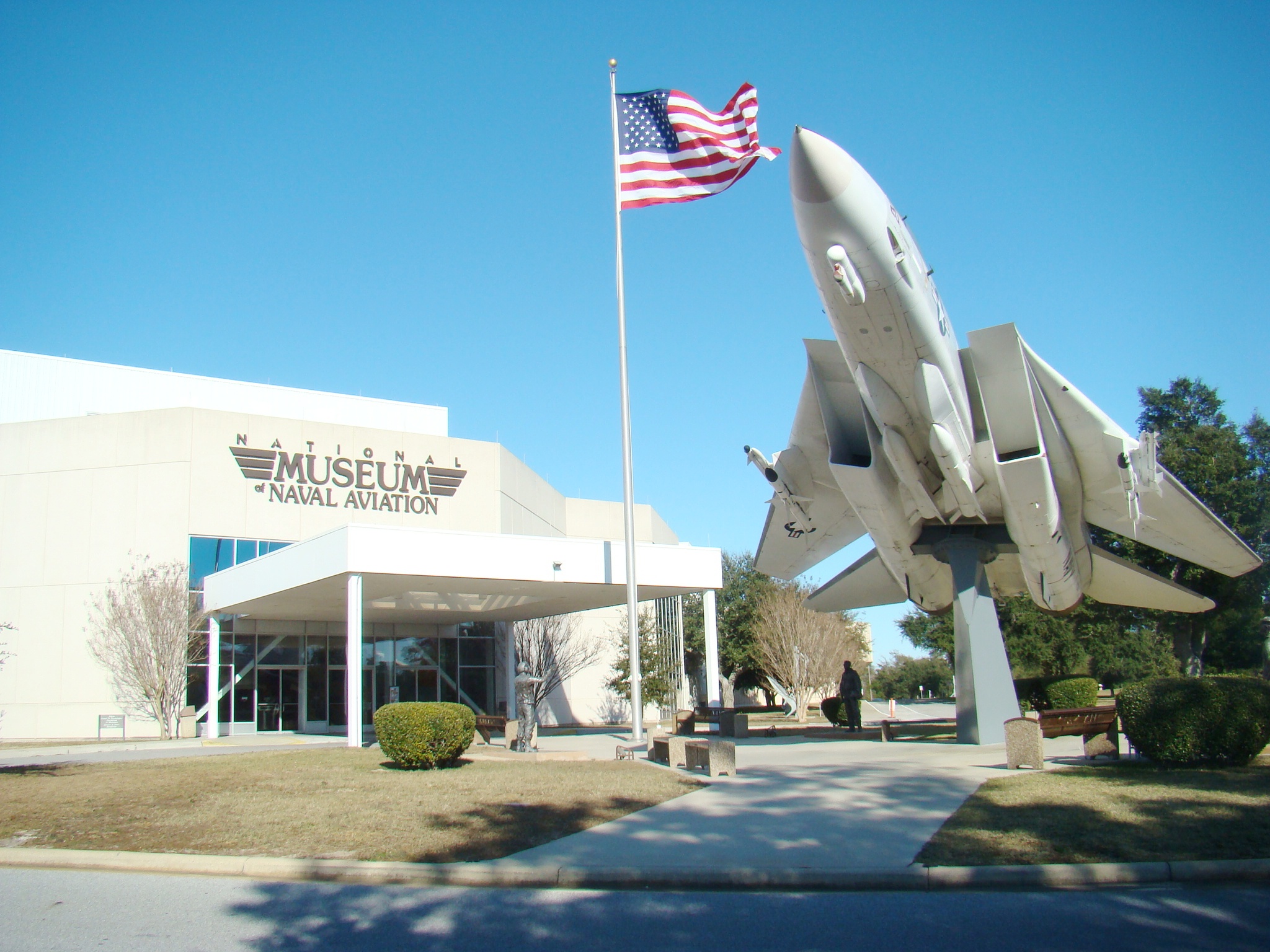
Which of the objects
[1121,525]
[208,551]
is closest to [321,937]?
[1121,525]

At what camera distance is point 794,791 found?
11.0 meters

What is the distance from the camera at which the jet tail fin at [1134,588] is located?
776 inches

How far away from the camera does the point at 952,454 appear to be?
1432 cm

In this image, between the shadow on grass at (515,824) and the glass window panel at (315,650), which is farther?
the glass window panel at (315,650)

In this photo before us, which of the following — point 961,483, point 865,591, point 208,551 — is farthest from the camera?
A: point 208,551

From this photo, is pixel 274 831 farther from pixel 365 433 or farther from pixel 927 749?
pixel 365 433

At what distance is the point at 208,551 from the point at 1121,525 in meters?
27.2

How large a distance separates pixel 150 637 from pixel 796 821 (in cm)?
2611

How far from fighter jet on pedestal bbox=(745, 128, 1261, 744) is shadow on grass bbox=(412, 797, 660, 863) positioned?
7355 mm

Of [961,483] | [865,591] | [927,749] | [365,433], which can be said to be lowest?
[927,749]

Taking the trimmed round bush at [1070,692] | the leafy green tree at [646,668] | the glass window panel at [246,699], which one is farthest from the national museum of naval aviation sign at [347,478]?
the trimmed round bush at [1070,692]

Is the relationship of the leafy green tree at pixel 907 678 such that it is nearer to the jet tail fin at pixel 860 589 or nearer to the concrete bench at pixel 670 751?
the jet tail fin at pixel 860 589

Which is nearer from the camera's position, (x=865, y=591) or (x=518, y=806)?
(x=518, y=806)

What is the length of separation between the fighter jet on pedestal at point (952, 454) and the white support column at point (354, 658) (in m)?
8.95
